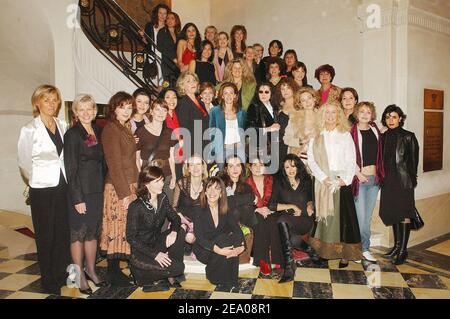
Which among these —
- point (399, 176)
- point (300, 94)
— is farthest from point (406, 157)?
point (300, 94)

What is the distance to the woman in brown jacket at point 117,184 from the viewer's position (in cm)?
332

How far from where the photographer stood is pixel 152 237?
3.34m

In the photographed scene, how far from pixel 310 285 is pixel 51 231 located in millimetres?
2342

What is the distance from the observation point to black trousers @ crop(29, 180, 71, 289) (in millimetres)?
3219

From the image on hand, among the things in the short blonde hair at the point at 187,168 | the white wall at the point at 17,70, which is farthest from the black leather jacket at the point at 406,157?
the white wall at the point at 17,70

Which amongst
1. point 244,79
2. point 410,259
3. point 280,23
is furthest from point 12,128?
point 410,259

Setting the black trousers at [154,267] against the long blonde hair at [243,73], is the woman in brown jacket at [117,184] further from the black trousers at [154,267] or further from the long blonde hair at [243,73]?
the long blonde hair at [243,73]

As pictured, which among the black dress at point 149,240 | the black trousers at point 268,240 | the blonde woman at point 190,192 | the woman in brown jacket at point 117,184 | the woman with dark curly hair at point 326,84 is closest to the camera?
the black dress at point 149,240

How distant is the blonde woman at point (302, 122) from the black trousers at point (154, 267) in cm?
166

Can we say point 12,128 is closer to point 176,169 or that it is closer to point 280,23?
point 176,169

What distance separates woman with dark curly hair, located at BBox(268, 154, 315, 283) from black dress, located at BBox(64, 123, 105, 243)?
1.68 meters

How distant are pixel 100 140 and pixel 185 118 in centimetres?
98
